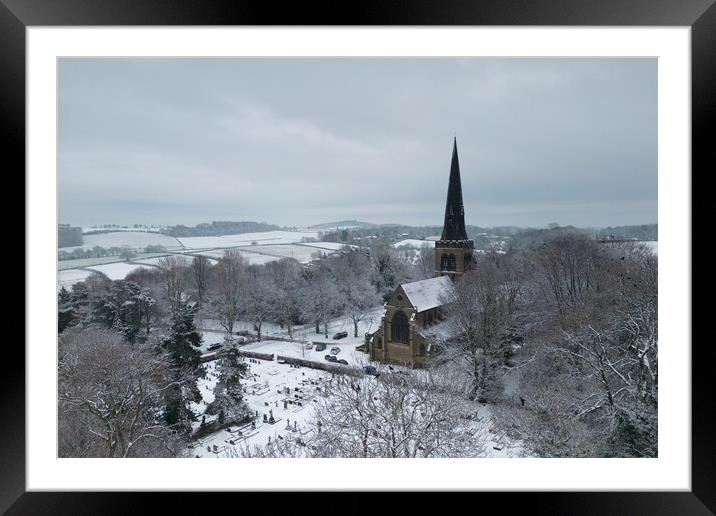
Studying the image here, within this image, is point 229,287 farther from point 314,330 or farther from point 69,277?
point 69,277

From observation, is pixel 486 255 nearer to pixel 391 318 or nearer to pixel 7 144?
pixel 391 318

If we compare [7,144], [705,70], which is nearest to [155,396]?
[7,144]

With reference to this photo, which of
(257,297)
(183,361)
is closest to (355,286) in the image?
(257,297)

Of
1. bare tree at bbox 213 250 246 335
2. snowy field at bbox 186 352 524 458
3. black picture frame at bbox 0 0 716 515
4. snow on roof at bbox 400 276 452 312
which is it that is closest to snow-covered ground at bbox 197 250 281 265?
bare tree at bbox 213 250 246 335

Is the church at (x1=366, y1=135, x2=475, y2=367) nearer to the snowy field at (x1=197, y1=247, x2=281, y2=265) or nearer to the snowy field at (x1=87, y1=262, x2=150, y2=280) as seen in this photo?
the snowy field at (x1=197, y1=247, x2=281, y2=265)

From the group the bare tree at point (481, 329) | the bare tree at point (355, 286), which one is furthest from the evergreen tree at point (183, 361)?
the bare tree at point (355, 286)
